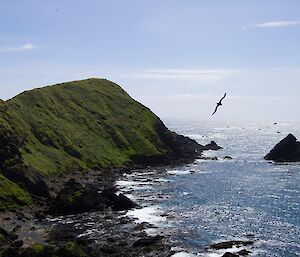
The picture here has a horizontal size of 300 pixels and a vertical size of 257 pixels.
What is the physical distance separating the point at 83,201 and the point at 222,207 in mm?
34329

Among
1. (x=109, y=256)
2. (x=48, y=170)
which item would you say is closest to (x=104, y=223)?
(x=109, y=256)

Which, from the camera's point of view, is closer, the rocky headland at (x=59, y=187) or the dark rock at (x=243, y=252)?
the dark rock at (x=243, y=252)

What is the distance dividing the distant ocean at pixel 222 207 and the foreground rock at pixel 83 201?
6.12 metres

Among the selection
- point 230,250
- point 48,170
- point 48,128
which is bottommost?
point 230,250

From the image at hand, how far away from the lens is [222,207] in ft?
378

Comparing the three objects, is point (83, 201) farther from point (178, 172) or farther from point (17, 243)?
point (178, 172)

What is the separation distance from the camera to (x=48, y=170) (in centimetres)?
14362

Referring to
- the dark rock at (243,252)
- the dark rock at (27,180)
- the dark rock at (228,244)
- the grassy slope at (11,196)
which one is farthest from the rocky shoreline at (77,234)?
the dark rock at (243,252)

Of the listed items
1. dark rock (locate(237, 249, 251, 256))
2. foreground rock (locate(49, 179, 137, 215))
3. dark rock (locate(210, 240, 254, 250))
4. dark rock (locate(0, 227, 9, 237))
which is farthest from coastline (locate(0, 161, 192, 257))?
dark rock (locate(237, 249, 251, 256))

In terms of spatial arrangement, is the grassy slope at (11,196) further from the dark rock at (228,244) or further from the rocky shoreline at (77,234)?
the dark rock at (228,244)

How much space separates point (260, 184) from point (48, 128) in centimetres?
8135

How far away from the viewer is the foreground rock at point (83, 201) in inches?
4326

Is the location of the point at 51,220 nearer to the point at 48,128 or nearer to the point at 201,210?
the point at 201,210

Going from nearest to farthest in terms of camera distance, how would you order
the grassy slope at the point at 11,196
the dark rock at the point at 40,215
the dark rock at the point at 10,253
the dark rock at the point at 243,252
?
1. the dark rock at the point at 10,253
2. the dark rock at the point at 243,252
3. the dark rock at the point at 40,215
4. the grassy slope at the point at 11,196
